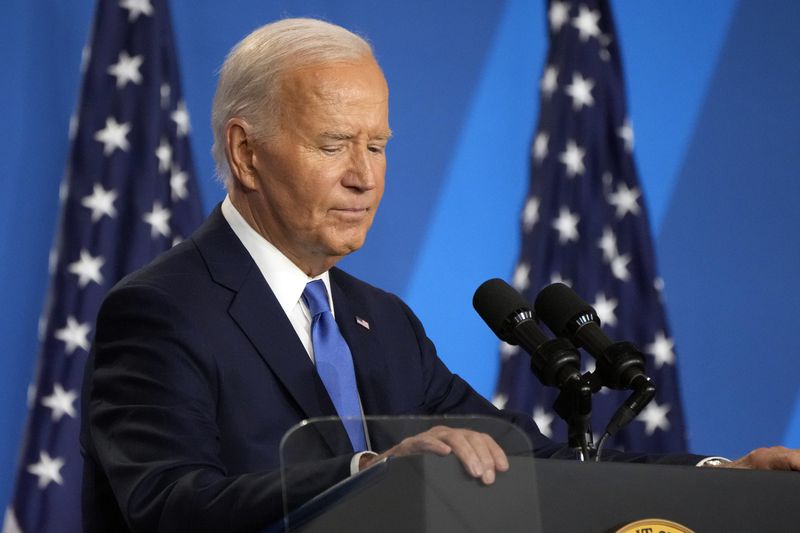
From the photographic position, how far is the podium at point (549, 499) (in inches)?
55.4

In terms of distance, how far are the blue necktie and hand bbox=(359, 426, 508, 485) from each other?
2.92 ft

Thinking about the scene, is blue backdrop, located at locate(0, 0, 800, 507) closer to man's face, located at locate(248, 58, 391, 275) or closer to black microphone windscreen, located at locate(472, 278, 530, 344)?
man's face, located at locate(248, 58, 391, 275)

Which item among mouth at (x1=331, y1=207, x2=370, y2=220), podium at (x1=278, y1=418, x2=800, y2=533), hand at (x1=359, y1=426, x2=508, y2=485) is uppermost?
mouth at (x1=331, y1=207, x2=370, y2=220)

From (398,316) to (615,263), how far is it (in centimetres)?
249

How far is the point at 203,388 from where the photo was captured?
2152 mm

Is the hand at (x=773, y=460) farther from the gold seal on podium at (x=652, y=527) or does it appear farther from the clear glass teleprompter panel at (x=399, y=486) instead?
the clear glass teleprompter panel at (x=399, y=486)

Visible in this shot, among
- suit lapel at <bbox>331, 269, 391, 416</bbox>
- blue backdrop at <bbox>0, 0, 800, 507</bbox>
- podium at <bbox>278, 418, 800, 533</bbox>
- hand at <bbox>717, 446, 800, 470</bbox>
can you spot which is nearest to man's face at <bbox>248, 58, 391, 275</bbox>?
suit lapel at <bbox>331, 269, 391, 416</bbox>

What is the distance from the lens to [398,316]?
2816 mm

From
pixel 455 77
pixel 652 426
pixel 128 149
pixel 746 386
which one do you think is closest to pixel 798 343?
pixel 746 386

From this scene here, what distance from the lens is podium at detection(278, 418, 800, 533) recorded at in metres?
1.41

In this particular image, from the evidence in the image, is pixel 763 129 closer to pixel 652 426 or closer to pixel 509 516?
pixel 652 426

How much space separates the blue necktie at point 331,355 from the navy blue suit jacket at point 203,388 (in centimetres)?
3

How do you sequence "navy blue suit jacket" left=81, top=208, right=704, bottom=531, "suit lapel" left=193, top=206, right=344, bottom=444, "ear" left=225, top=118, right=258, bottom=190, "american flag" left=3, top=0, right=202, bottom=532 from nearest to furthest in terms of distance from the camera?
"navy blue suit jacket" left=81, top=208, right=704, bottom=531, "suit lapel" left=193, top=206, right=344, bottom=444, "ear" left=225, top=118, right=258, bottom=190, "american flag" left=3, top=0, right=202, bottom=532

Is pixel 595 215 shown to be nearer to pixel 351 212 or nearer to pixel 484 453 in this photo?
pixel 351 212
